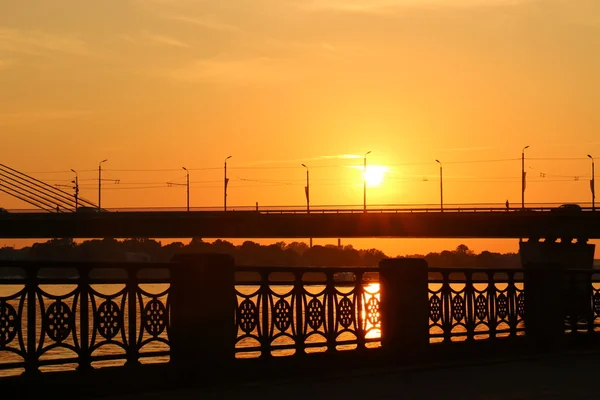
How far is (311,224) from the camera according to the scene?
8181cm

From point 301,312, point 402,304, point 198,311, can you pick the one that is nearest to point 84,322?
point 198,311

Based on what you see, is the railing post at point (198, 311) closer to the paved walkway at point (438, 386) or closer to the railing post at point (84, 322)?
the paved walkway at point (438, 386)

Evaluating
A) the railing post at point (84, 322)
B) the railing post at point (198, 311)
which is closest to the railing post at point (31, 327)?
the railing post at point (84, 322)

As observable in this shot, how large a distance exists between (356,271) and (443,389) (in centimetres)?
288

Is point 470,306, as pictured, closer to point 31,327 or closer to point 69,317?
point 69,317

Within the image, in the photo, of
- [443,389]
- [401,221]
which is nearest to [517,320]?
[443,389]

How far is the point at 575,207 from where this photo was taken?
82188 mm

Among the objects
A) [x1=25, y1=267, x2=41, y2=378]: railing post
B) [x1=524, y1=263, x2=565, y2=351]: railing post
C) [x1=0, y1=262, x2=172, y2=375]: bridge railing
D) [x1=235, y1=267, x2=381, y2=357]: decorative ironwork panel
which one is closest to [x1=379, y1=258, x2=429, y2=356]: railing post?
[x1=235, y1=267, x2=381, y2=357]: decorative ironwork panel

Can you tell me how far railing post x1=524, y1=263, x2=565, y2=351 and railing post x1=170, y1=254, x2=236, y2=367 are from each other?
6540mm

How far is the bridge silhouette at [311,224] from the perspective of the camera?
77375mm

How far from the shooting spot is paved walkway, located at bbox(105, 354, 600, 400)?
34.0 feet

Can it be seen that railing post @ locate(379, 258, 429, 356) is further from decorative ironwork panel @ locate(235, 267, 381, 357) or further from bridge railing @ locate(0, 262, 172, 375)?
bridge railing @ locate(0, 262, 172, 375)

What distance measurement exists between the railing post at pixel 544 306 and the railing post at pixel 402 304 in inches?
116

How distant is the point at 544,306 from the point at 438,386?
5442 millimetres
